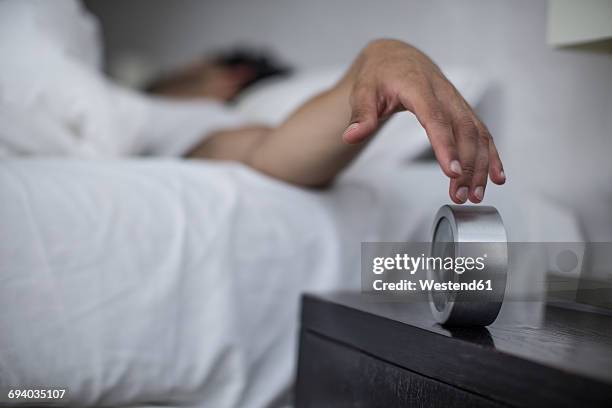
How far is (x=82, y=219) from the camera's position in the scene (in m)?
0.78

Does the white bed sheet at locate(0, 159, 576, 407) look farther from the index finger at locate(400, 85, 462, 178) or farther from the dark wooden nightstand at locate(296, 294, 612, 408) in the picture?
the index finger at locate(400, 85, 462, 178)

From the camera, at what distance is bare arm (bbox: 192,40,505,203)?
545 millimetres

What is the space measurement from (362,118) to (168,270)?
1.19 feet

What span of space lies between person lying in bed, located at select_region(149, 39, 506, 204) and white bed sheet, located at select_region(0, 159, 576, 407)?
0.21ft

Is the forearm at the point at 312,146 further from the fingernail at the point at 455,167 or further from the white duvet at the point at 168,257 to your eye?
the fingernail at the point at 455,167

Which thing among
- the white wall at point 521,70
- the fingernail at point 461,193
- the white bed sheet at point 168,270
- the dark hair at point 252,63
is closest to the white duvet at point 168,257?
the white bed sheet at point 168,270

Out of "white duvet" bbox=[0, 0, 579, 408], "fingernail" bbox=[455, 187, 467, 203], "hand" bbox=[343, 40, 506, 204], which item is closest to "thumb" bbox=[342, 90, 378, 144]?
"hand" bbox=[343, 40, 506, 204]

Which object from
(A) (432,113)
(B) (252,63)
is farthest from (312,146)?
(B) (252,63)

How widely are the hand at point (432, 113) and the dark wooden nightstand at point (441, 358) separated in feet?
0.43

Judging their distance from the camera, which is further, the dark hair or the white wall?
the dark hair

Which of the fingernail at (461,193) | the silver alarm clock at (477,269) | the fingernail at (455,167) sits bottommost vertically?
the silver alarm clock at (477,269)

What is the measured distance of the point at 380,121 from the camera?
0.68 m

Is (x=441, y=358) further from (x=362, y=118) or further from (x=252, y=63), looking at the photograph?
(x=252, y=63)

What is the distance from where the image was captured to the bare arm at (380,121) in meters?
0.54
